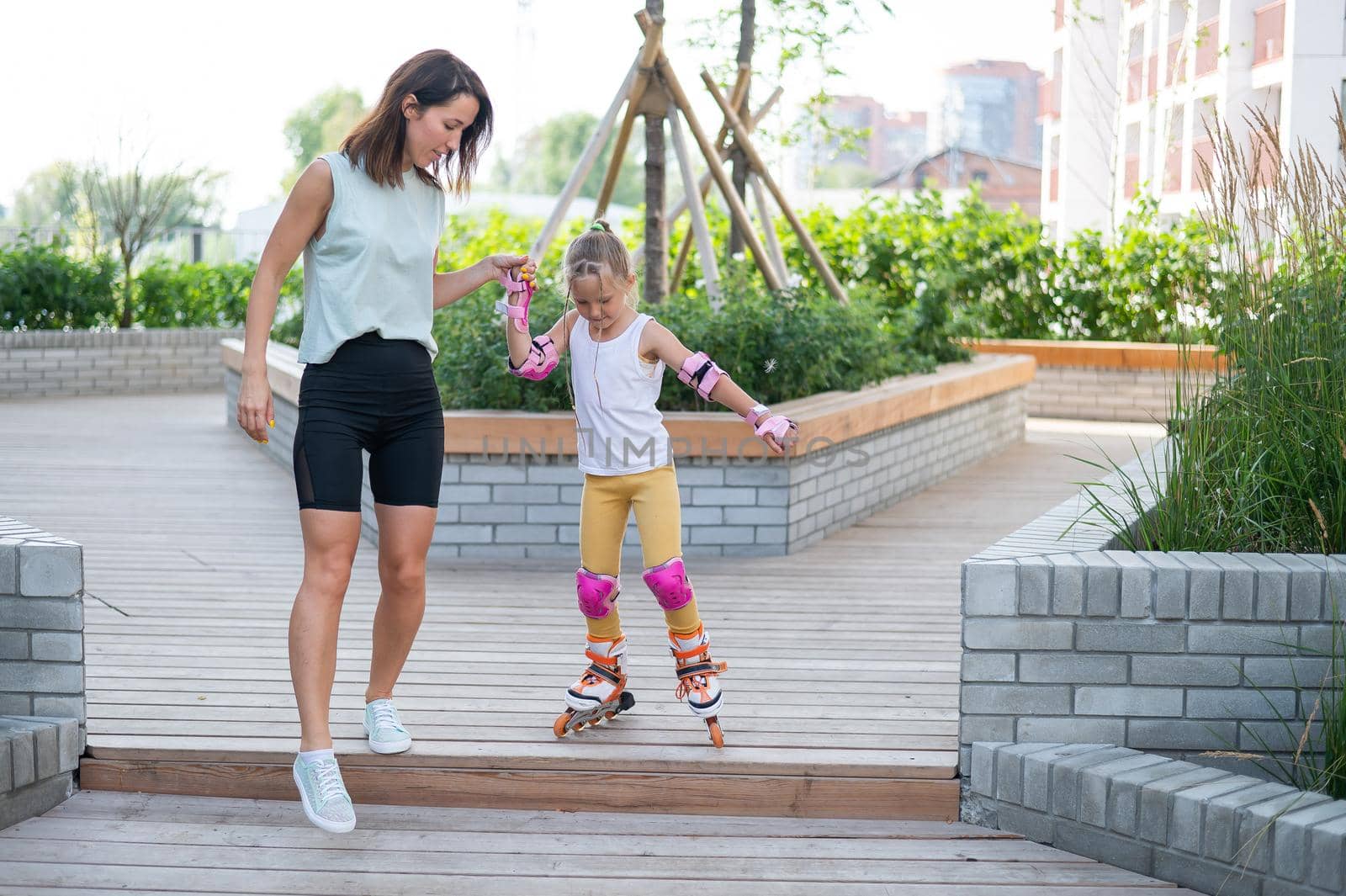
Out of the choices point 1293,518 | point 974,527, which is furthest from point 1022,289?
point 1293,518

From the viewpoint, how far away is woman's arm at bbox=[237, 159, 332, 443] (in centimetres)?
249

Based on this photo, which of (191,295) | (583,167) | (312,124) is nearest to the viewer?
(583,167)

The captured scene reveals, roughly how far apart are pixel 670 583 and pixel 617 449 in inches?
12.5

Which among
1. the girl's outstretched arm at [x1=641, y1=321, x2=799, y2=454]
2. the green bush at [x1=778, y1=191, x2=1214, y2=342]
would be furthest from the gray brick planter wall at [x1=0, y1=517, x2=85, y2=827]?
the green bush at [x1=778, y1=191, x2=1214, y2=342]

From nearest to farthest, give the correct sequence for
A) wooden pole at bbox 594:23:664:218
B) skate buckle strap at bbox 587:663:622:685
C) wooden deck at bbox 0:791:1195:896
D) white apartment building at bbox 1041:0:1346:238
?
wooden deck at bbox 0:791:1195:896 → skate buckle strap at bbox 587:663:622:685 → wooden pole at bbox 594:23:664:218 → white apartment building at bbox 1041:0:1346:238

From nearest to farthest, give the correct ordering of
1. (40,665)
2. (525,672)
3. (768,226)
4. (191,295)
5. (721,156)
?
(40,665), (525,672), (768,226), (721,156), (191,295)

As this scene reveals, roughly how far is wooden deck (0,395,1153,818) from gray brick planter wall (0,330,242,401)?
17.4ft

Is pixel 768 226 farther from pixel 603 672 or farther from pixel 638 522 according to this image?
pixel 603 672

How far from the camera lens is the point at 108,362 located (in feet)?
37.5

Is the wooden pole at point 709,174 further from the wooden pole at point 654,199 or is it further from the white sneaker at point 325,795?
the white sneaker at point 325,795

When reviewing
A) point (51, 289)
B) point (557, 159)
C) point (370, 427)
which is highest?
point (557, 159)

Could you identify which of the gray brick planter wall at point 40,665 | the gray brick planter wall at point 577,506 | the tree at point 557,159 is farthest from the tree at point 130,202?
the tree at point 557,159

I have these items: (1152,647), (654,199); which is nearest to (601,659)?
(1152,647)

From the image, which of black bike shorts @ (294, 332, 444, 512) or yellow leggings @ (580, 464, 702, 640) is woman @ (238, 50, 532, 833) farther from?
yellow leggings @ (580, 464, 702, 640)
